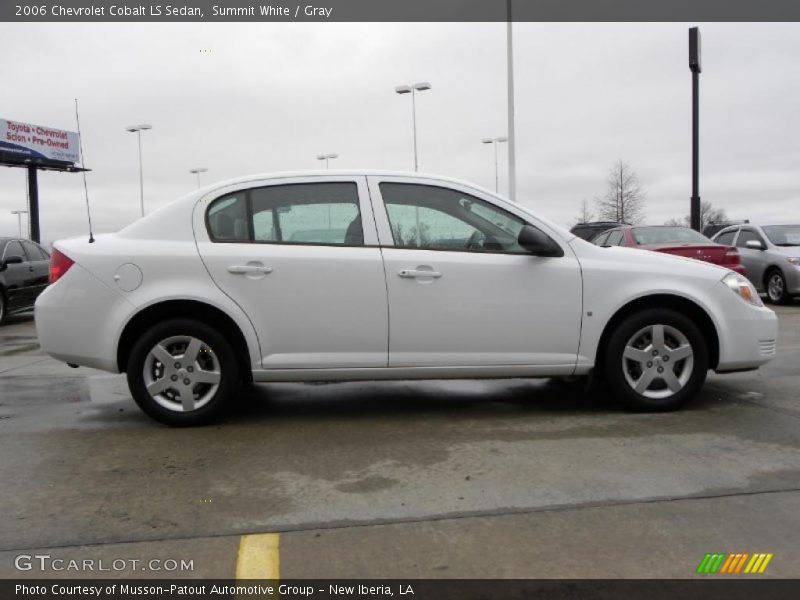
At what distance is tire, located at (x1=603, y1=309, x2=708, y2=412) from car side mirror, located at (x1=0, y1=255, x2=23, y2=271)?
35.9 feet

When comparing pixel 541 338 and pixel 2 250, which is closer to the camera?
pixel 541 338

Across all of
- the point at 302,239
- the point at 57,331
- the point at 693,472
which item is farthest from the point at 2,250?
the point at 693,472

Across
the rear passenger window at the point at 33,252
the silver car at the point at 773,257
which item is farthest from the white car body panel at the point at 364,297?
the rear passenger window at the point at 33,252

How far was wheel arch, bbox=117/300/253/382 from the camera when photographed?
4609mm

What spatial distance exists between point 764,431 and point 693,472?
3.55ft

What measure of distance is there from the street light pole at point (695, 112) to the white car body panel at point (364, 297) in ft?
47.8

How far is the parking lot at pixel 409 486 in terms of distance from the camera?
2.76 meters

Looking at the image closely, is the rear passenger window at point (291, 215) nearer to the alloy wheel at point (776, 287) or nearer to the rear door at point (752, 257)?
the alloy wheel at point (776, 287)

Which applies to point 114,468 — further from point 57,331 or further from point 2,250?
point 2,250

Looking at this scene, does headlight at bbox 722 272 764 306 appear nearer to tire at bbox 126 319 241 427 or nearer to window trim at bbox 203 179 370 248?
window trim at bbox 203 179 370 248

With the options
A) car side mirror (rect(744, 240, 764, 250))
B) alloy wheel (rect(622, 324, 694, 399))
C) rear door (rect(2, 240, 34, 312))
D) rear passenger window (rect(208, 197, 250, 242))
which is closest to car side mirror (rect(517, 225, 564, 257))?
alloy wheel (rect(622, 324, 694, 399))

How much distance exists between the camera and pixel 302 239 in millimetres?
4730

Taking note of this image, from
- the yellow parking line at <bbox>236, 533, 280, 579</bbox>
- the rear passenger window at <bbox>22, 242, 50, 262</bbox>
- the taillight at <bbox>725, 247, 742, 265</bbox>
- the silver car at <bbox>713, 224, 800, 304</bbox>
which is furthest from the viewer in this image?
the rear passenger window at <bbox>22, 242, 50, 262</bbox>

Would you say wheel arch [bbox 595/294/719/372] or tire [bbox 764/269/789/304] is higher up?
wheel arch [bbox 595/294/719/372]
